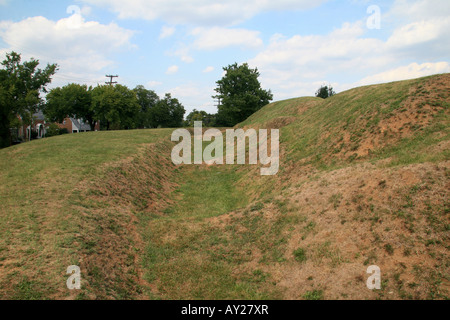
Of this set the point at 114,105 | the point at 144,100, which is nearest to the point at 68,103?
the point at 114,105

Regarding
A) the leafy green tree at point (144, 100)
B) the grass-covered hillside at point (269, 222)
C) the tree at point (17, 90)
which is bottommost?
the grass-covered hillside at point (269, 222)

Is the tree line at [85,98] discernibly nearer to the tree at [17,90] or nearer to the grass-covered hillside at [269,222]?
the tree at [17,90]

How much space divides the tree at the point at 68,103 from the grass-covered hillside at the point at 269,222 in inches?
1491

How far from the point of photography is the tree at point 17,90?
1420 inches

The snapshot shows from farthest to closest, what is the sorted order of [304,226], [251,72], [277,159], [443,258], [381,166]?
[251,72] → [277,159] → [381,166] → [304,226] → [443,258]

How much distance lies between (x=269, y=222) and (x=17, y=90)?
4118 centimetres

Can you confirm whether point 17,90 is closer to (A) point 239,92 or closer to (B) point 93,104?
(B) point 93,104

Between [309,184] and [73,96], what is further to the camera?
[73,96]

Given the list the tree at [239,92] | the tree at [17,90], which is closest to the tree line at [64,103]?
the tree at [17,90]

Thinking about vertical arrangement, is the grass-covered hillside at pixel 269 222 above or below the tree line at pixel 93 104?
below
